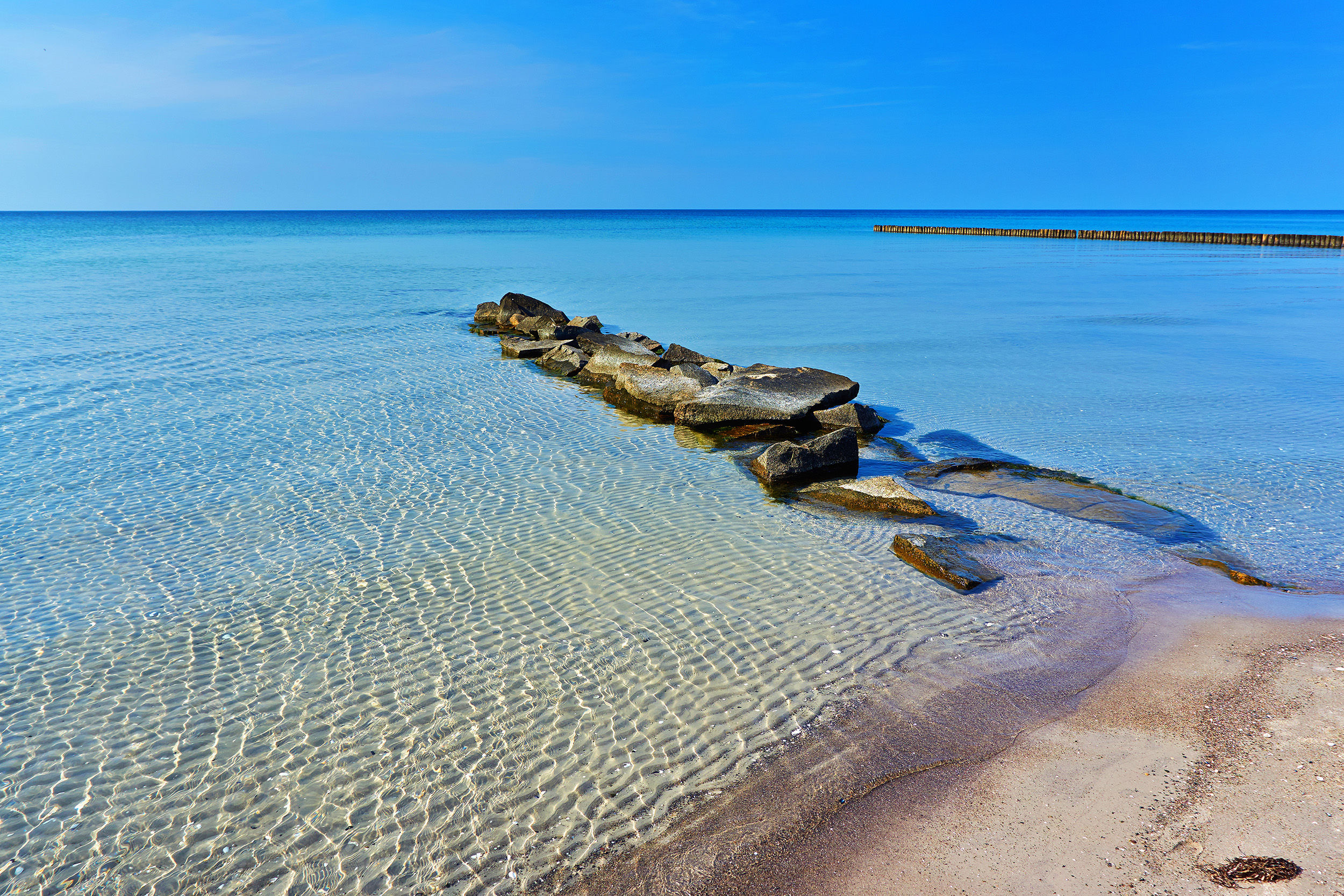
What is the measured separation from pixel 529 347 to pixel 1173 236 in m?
73.4

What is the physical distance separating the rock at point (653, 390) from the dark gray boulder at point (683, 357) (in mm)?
1533

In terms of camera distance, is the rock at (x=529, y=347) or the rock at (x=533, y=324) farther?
the rock at (x=533, y=324)

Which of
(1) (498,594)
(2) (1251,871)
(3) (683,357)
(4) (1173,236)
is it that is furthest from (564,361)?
(4) (1173,236)

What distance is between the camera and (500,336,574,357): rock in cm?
1770

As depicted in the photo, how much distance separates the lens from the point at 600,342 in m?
17.3

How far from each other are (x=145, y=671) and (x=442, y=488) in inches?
155

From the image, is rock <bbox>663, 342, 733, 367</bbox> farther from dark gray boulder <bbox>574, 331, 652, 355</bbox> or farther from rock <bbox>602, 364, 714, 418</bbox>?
rock <bbox>602, 364, 714, 418</bbox>

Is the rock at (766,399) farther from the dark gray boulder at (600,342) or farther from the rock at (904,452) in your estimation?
the dark gray boulder at (600,342)

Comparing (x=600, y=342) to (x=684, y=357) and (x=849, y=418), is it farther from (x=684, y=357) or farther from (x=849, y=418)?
(x=849, y=418)

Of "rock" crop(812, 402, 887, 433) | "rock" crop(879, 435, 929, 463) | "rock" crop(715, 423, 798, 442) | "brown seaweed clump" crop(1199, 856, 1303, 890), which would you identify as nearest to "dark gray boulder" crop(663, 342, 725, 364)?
"rock" crop(715, 423, 798, 442)

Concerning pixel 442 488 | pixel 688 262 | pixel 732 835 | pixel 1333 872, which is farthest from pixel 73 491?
pixel 688 262

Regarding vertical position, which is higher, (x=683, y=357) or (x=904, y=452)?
(x=683, y=357)

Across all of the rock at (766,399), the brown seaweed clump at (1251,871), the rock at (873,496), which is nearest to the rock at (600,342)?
the rock at (766,399)

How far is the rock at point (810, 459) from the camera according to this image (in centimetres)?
956
